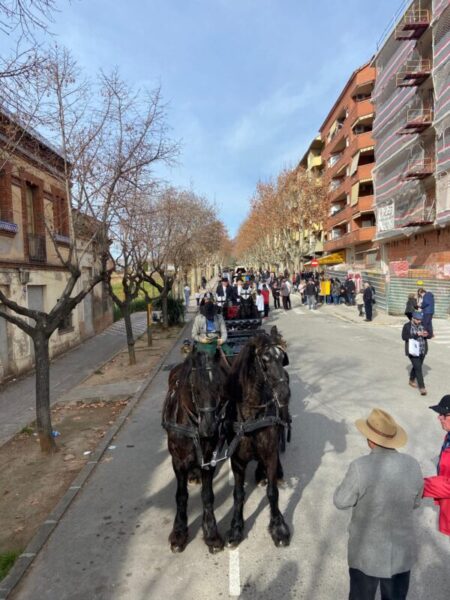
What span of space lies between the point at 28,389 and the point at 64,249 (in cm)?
720

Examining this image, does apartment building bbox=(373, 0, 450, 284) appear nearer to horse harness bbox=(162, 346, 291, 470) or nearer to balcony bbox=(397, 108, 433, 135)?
balcony bbox=(397, 108, 433, 135)

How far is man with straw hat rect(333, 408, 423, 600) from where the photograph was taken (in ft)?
8.39

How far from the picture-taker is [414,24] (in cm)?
2539

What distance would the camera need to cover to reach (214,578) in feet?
12.0

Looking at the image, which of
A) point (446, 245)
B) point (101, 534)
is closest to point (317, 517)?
point (101, 534)

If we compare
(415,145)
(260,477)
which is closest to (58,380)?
(260,477)

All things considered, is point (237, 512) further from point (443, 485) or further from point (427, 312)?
point (427, 312)

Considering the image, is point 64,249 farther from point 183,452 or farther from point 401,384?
point 183,452

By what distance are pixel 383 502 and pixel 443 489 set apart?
524mm

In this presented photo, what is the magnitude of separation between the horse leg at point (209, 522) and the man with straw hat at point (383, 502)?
5.80 feet

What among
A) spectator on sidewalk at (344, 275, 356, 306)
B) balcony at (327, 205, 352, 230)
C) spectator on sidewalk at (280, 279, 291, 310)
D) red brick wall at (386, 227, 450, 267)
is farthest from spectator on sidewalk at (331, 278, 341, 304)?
balcony at (327, 205, 352, 230)

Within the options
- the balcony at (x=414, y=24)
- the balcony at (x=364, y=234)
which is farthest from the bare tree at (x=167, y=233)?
the balcony at (x=364, y=234)

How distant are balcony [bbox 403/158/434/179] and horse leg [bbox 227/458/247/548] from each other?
2669 centimetres

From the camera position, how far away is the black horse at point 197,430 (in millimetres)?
3758
